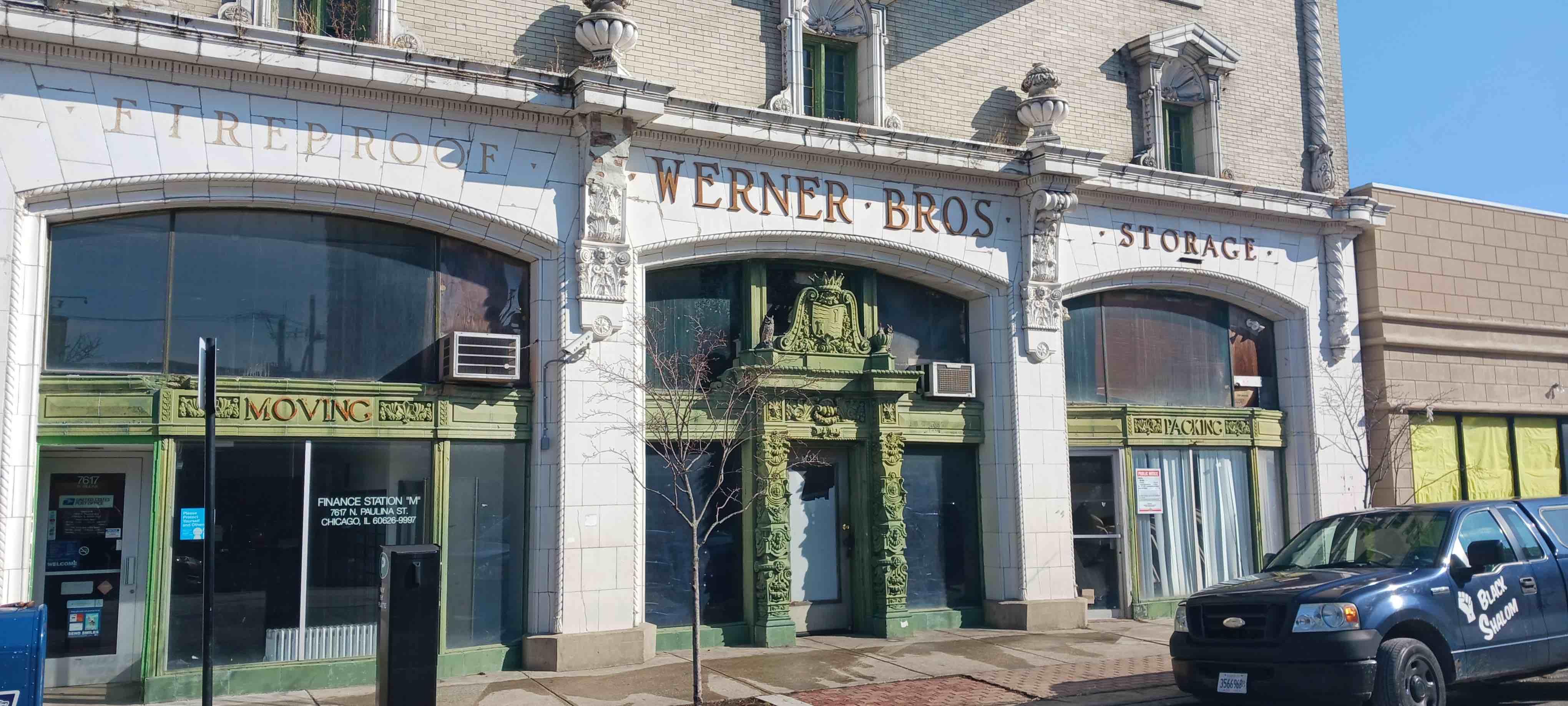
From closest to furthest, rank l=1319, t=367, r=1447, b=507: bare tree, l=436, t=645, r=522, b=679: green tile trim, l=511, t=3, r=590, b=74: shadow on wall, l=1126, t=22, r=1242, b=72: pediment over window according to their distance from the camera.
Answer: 1. l=436, t=645, r=522, b=679: green tile trim
2. l=511, t=3, r=590, b=74: shadow on wall
3. l=1126, t=22, r=1242, b=72: pediment over window
4. l=1319, t=367, r=1447, b=507: bare tree

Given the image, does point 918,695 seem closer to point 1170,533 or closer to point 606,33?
point 1170,533

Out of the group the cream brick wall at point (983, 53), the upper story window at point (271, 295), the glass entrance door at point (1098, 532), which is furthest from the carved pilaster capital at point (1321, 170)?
the upper story window at point (271, 295)

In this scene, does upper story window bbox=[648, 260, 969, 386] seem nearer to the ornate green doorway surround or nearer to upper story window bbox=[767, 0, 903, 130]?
the ornate green doorway surround

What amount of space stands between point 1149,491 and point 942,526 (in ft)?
10.9

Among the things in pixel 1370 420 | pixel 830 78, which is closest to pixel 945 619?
pixel 830 78

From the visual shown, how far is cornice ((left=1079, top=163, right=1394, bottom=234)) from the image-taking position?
A: 16.2 metres

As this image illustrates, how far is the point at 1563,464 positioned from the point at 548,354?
Answer: 17.4 m

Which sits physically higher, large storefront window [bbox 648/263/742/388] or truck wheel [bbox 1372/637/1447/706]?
large storefront window [bbox 648/263/742/388]

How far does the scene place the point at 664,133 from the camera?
13180 mm

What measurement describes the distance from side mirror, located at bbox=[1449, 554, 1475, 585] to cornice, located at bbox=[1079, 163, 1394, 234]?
7570mm

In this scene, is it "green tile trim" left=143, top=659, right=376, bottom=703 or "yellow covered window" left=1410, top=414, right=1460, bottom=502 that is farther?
"yellow covered window" left=1410, top=414, right=1460, bottom=502

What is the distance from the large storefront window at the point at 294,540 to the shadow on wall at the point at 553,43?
4.32m

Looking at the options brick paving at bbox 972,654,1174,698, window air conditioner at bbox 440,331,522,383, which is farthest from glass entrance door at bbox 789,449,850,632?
window air conditioner at bbox 440,331,522,383

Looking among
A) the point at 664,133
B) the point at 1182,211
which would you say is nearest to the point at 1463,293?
the point at 1182,211
